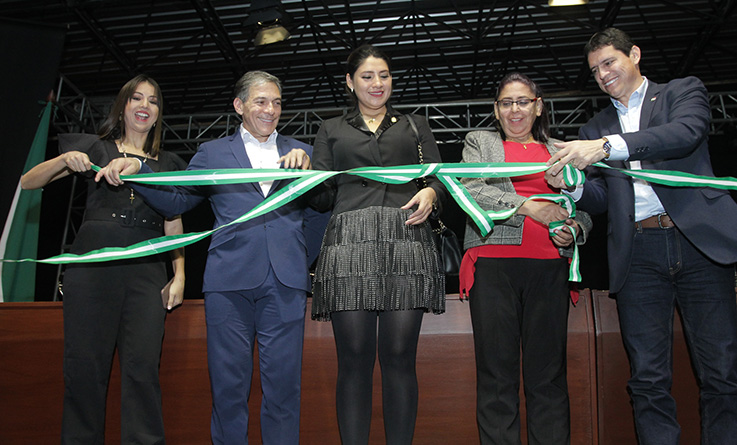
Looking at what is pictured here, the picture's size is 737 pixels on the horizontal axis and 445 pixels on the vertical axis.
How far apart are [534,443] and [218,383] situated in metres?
1.28

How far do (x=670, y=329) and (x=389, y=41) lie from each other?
23.5ft

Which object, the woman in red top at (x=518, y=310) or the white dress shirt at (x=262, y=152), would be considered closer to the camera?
the woman in red top at (x=518, y=310)

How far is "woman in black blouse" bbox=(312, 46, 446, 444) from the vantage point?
225 cm

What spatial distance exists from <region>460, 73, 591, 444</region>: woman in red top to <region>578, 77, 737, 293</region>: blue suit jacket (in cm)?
19

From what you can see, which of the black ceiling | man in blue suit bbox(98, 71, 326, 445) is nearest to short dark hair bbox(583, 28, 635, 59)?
man in blue suit bbox(98, 71, 326, 445)

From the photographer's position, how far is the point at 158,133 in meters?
2.88

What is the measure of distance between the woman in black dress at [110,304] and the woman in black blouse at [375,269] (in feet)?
2.42

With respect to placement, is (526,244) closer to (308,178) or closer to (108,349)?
(308,178)

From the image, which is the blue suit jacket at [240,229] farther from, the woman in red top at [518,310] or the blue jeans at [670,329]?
the blue jeans at [670,329]

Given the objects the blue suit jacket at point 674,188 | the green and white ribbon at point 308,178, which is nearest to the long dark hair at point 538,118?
the blue suit jacket at point 674,188

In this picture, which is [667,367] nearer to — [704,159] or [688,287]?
[688,287]

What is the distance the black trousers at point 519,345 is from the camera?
234cm

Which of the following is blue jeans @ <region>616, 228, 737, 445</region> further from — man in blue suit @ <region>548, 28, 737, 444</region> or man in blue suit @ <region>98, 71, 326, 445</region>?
man in blue suit @ <region>98, 71, 326, 445</region>

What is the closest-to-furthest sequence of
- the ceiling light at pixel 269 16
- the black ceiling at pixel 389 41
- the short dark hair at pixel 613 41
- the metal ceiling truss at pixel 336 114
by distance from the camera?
the short dark hair at pixel 613 41
the ceiling light at pixel 269 16
the metal ceiling truss at pixel 336 114
the black ceiling at pixel 389 41
